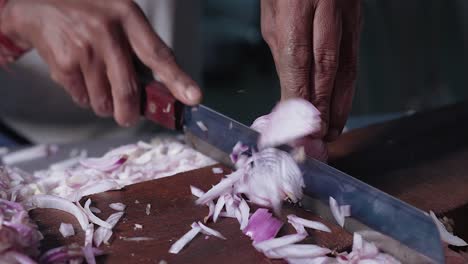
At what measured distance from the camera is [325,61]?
3.43ft

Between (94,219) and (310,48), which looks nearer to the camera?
(94,219)

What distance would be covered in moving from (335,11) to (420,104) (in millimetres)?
1658

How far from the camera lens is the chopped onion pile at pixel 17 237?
0.75 meters

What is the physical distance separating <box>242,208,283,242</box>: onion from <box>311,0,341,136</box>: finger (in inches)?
7.7

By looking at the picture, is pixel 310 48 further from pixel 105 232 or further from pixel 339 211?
pixel 105 232

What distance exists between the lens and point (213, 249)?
0.86m

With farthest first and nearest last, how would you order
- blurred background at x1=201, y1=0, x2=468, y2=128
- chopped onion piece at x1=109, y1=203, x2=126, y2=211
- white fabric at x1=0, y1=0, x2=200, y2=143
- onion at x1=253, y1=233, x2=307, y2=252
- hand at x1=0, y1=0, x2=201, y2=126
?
blurred background at x1=201, y1=0, x2=468, y2=128, white fabric at x1=0, y1=0, x2=200, y2=143, hand at x1=0, y1=0, x2=201, y2=126, chopped onion piece at x1=109, y1=203, x2=126, y2=211, onion at x1=253, y1=233, x2=307, y2=252

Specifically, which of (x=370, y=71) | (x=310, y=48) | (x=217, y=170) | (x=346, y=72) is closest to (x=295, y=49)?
(x=310, y=48)

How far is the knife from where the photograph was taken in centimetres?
81

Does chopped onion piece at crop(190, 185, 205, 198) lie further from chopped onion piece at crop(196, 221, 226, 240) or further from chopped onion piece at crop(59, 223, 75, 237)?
chopped onion piece at crop(59, 223, 75, 237)

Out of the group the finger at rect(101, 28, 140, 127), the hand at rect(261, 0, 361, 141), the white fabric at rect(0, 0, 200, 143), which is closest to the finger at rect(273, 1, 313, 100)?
the hand at rect(261, 0, 361, 141)

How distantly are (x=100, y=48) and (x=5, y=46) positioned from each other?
1.43ft

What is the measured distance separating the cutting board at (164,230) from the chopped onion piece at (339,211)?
1cm

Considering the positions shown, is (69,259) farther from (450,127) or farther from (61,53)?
(450,127)
